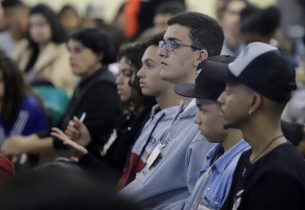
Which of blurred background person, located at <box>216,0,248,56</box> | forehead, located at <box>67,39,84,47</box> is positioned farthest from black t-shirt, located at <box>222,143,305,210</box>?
blurred background person, located at <box>216,0,248,56</box>

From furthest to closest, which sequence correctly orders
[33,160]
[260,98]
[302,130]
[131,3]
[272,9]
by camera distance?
[131,3], [272,9], [33,160], [302,130], [260,98]

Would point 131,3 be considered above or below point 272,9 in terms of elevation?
below

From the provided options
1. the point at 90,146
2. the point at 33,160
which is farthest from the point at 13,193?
the point at 33,160

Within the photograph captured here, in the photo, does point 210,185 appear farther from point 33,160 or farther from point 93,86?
point 33,160

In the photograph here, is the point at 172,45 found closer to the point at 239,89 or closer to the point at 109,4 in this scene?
the point at 239,89

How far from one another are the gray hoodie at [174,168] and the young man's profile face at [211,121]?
323 millimetres

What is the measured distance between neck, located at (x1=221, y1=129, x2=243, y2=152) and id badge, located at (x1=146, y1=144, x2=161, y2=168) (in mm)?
600

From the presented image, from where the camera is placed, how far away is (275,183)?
2621 millimetres

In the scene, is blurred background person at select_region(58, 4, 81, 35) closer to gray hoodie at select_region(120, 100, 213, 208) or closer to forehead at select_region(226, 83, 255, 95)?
gray hoodie at select_region(120, 100, 213, 208)

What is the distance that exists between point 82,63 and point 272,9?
2.32m

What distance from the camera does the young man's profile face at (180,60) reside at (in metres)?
3.82

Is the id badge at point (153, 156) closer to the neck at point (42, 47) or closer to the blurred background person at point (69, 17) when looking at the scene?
the neck at point (42, 47)

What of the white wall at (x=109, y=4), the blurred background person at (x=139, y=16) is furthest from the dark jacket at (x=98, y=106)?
the white wall at (x=109, y=4)

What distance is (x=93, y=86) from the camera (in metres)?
5.82
